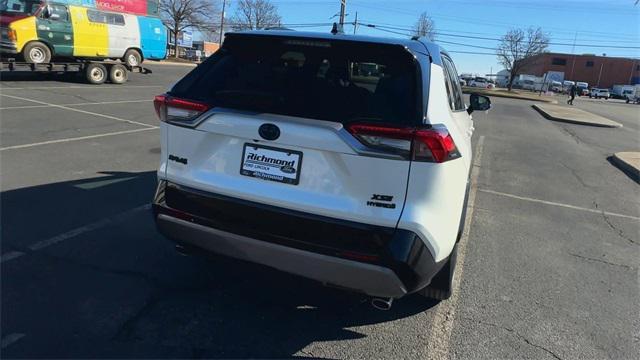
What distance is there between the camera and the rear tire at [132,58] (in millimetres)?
20406

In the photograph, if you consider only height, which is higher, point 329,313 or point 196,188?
point 196,188

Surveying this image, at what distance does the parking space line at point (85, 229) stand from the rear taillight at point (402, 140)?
2937 mm

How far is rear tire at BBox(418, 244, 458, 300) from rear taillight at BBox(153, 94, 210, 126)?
1.83 metres

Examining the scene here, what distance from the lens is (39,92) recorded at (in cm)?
1453

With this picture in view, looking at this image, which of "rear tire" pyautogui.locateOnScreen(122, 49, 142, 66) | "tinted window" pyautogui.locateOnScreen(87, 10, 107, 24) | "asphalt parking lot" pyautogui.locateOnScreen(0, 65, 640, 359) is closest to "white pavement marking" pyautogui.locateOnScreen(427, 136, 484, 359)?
"asphalt parking lot" pyautogui.locateOnScreen(0, 65, 640, 359)

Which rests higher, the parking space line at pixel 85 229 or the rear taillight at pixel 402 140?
the rear taillight at pixel 402 140

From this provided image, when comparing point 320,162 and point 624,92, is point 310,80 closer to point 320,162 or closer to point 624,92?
point 320,162

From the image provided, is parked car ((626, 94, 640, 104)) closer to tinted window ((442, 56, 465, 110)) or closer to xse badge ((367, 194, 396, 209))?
tinted window ((442, 56, 465, 110))

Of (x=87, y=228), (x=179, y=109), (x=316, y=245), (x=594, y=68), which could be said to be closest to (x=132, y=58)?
(x=87, y=228)

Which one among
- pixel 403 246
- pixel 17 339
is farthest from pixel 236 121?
pixel 17 339

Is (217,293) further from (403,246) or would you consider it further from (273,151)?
(403,246)

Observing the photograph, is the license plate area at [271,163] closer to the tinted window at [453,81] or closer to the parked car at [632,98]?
the tinted window at [453,81]

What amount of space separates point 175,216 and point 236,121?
0.77 metres

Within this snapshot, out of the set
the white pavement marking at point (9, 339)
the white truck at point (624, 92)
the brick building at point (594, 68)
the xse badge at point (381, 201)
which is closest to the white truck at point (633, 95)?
the white truck at point (624, 92)
